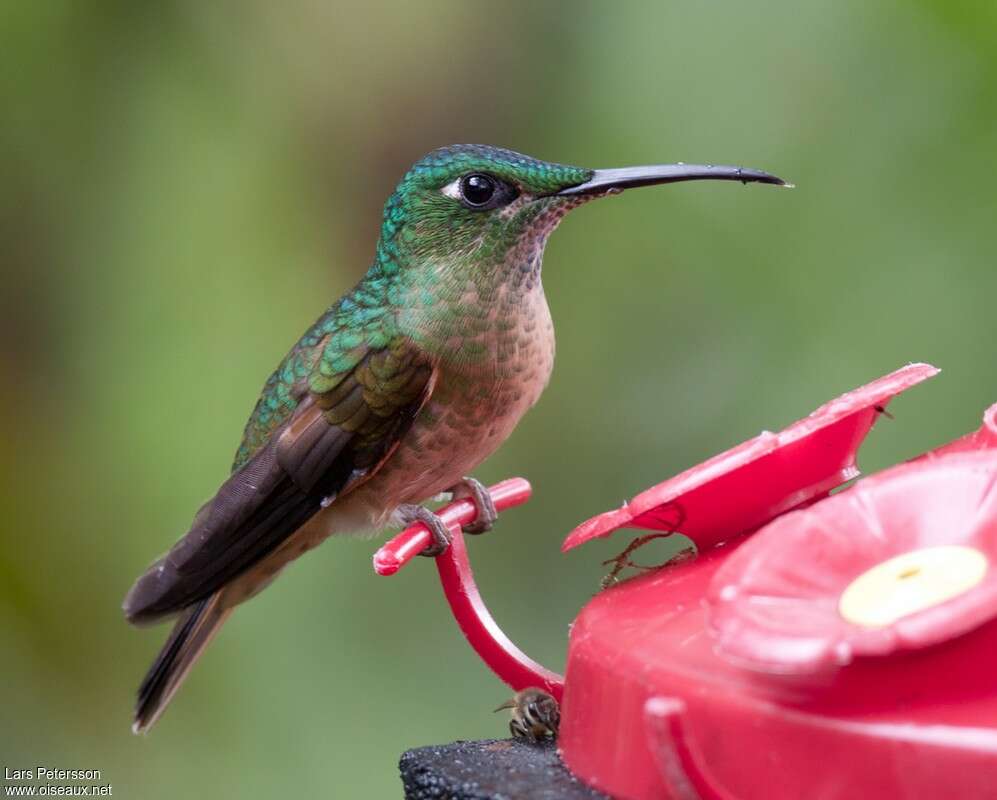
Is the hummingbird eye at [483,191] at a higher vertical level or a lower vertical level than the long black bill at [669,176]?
higher

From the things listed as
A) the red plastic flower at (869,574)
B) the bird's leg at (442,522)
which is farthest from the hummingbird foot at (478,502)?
the red plastic flower at (869,574)

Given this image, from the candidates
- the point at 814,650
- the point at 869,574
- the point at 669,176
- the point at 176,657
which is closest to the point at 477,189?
the point at 669,176

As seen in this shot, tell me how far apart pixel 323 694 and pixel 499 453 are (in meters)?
0.68

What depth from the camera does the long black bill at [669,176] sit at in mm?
2043

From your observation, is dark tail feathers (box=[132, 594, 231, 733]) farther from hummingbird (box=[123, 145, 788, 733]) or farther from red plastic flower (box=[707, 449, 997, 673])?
red plastic flower (box=[707, 449, 997, 673])

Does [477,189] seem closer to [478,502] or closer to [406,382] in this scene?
[406,382]

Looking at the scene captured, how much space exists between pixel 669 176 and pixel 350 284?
4.57ft

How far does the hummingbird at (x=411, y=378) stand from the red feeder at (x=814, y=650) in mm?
902

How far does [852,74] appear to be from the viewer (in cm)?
324

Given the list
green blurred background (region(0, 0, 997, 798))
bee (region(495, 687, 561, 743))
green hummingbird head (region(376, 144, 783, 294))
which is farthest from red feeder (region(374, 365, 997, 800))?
green blurred background (region(0, 0, 997, 798))

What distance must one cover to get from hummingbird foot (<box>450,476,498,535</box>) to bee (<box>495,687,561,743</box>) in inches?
Result: 15.4

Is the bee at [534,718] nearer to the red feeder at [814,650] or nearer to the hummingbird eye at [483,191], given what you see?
the red feeder at [814,650]

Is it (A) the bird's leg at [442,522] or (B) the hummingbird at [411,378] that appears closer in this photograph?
(A) the bird's leg at [442,522]

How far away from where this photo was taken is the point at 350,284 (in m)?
3.34
